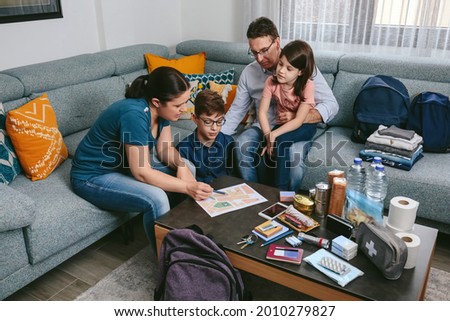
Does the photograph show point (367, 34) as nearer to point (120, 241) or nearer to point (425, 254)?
point (425, 254)

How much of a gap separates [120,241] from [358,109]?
5.20 ft

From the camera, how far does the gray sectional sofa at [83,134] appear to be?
1.75 m

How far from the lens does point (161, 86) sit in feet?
5.96

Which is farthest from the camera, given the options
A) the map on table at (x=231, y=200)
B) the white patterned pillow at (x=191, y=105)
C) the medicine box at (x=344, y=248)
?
the white patterned pillow at (x=191, y=105)

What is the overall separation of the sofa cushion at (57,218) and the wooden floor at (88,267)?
0.61 ft

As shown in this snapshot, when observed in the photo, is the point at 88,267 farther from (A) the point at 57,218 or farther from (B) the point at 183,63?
(B) the point at 183,63

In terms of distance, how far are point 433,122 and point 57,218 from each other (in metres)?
2.00

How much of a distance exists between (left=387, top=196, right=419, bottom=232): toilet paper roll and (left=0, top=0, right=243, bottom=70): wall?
2.34m

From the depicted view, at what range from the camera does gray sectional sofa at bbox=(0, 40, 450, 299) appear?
5.73 ft

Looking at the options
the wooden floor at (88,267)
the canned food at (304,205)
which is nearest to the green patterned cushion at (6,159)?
the wooden floor at (88,267)

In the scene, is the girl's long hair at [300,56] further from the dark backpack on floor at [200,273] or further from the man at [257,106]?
the dark backpack on floor at [200,273]

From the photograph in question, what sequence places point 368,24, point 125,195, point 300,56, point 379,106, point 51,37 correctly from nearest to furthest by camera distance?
1. point 125,195
2. point 300,56
3. point 379,106
4. point 51,37
5. point 368,24

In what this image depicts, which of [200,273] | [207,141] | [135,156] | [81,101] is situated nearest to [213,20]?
[81,101]

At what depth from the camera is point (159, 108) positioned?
192 cm
